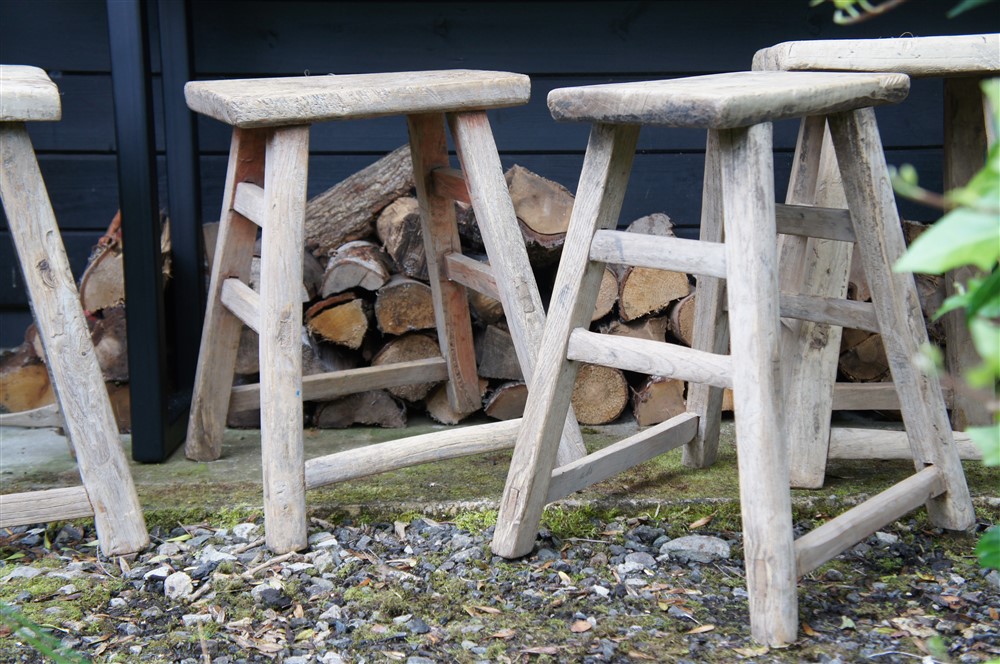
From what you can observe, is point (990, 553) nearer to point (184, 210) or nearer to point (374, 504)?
point (374, 504)

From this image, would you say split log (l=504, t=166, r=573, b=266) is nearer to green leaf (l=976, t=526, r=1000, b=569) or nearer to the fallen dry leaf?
the fallen dry leaf

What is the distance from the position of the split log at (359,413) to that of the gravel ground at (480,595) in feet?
1.90

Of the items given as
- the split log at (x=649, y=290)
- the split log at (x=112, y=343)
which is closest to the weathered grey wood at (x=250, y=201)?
the split log at (x=112, y=343)

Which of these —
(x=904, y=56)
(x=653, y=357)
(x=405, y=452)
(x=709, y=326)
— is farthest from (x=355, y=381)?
(x=904, y=56)

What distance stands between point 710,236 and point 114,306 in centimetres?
141

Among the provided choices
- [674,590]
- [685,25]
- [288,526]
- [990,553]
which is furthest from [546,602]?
[685,25]

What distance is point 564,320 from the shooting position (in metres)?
1.61

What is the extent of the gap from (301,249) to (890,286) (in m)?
0.99

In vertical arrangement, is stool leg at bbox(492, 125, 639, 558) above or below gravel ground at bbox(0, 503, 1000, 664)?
above

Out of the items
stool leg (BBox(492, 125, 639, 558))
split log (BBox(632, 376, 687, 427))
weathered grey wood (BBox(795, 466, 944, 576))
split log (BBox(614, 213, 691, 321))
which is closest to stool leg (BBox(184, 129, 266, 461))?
stool leg (BBox(492, 125, 639, 558))

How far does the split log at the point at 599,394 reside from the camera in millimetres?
2449

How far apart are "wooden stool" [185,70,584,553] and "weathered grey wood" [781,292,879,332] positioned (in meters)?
0.46

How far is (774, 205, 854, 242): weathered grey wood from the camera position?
1.71m

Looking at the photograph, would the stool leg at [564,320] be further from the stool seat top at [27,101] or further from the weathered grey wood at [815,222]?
the stool seat top at [27,101]
